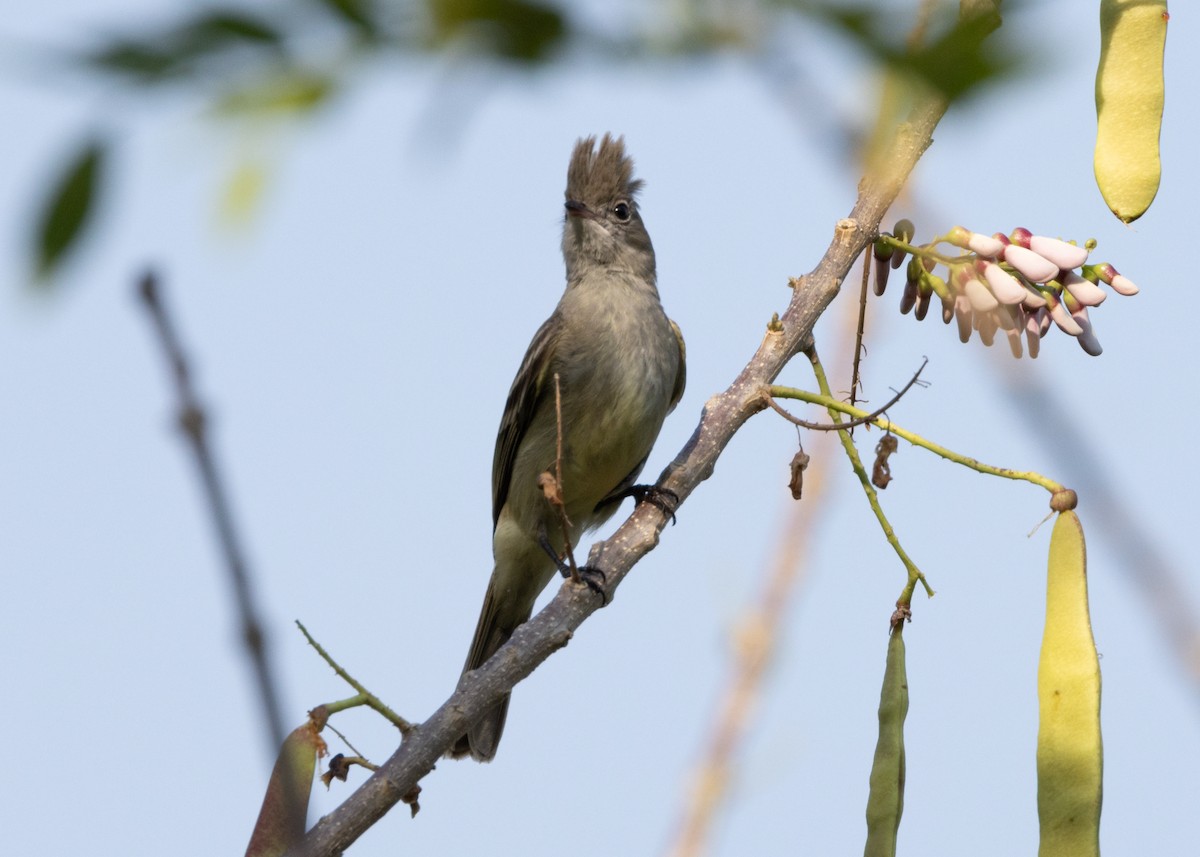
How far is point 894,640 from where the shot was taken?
A: 3.17 meters

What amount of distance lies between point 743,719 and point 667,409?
156 cm

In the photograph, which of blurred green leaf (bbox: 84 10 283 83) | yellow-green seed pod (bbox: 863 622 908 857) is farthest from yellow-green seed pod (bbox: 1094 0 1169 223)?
blurred green leaf (bbox: 84 10 283 83)

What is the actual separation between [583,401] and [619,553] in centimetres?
239

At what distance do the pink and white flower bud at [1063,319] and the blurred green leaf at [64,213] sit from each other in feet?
9.44

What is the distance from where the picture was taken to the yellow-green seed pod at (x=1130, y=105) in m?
2.79

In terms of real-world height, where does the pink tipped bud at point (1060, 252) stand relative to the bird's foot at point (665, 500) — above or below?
above

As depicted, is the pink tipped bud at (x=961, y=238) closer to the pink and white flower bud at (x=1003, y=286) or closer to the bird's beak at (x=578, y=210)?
the pink and white flower bud at (x=1003, y=286)

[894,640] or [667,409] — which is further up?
[667,409]

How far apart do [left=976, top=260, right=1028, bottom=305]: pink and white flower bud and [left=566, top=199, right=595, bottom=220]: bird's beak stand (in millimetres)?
3470

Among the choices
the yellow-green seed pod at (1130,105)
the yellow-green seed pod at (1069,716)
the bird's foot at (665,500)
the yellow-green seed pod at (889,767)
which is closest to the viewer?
the yellow-green seed pod at (1069,716)

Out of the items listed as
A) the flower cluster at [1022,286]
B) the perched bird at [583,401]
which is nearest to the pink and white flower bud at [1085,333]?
the flower cluster at [1022,286]

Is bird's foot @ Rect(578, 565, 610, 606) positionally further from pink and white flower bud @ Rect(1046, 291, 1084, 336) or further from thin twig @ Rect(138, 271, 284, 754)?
thin twig @ Rect(138, 271, 284, 754)

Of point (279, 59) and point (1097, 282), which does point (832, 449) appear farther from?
point (279, 59)

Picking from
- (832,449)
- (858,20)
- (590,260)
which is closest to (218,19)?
(858,20)
